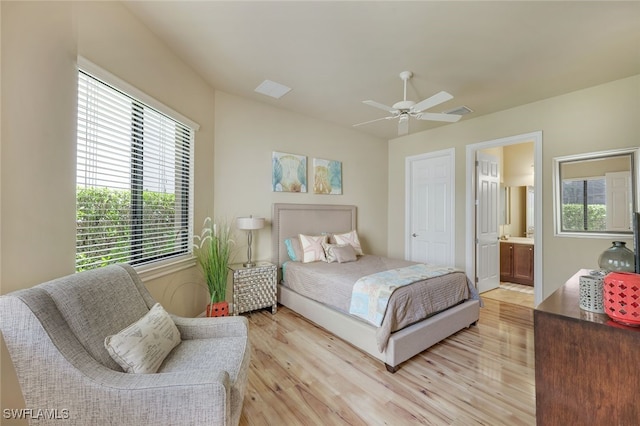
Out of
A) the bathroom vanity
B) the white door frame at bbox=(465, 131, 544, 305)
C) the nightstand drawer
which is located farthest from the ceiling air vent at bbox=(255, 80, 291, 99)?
the bathroom vanity

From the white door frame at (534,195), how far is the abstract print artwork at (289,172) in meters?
2.63

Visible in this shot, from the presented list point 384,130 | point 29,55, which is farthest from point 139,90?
point 384,130

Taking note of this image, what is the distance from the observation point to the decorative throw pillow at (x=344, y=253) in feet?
11.3

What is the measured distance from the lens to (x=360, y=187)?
4.89 m

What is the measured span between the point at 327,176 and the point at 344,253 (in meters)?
1.49

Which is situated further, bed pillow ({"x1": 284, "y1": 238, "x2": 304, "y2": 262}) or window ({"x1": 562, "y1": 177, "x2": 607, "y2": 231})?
bed pillow ({"x1": 284, "y1": 238, "x2": 304, "y2": 262})

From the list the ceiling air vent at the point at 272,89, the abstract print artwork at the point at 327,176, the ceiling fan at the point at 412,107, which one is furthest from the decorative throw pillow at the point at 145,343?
the abstract print artwork at the point at 327,176

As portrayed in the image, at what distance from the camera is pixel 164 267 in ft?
8.15

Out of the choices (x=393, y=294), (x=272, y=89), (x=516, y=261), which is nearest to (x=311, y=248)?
(x=393, y=294)

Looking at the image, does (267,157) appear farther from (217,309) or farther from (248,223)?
(217,309)

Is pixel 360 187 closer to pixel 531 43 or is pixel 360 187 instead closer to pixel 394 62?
pixel 394 62

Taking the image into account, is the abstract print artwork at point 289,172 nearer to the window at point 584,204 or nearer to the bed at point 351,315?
the bed at point 351,315

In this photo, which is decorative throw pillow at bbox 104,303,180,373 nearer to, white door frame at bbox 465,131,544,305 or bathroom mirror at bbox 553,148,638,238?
white door frame at bbox 465,131,544,305

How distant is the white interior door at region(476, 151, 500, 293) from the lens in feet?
13.6
